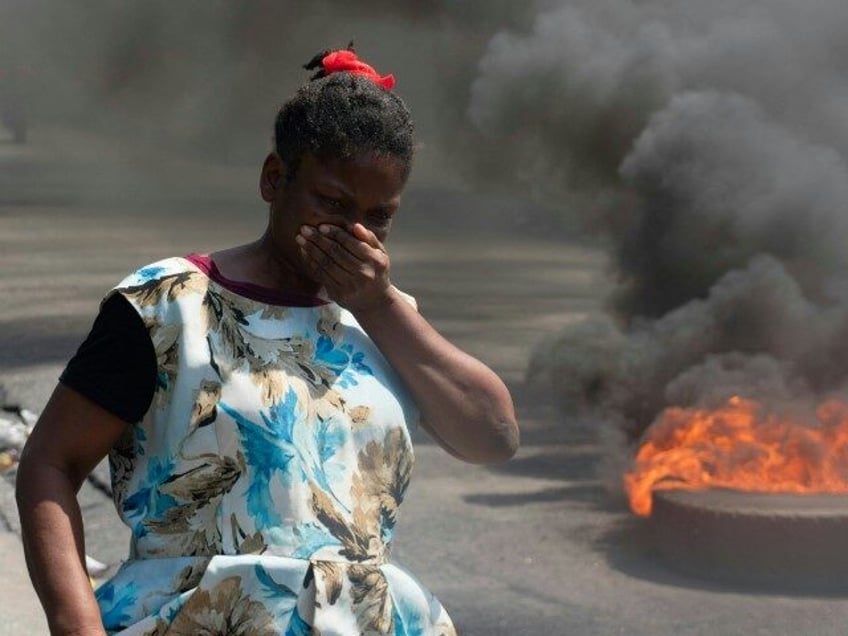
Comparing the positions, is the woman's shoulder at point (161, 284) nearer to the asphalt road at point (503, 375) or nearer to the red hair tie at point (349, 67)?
the red hair tie at point (349, 67)

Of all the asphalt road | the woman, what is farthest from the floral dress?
the asphalt road

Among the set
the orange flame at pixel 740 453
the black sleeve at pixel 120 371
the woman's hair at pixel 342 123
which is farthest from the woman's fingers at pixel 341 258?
the orange flame at pixel 740 453

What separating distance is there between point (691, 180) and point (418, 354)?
624 centimetres

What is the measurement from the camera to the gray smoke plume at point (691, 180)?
7.28 m

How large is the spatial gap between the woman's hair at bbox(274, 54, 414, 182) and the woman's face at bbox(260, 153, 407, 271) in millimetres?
12

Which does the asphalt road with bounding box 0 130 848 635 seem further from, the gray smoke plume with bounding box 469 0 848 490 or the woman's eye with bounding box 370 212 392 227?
the woman's eye with bounding box 370 212 392 227

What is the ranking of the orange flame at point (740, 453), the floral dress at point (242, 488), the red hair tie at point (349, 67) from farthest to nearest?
the orange flame at point (740, 453) < the red hair tie at point (349, 67) < the floral dress at point (242, 488)

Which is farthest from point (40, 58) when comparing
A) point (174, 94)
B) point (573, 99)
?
point (573, 99)

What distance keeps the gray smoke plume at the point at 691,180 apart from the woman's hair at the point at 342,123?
452 cm

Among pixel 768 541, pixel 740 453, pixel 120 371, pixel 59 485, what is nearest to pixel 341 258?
pixel 120 371

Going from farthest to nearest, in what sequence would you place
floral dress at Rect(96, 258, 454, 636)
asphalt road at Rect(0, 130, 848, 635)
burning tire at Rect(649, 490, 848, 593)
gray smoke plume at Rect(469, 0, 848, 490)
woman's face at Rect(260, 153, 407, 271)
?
gray smoke plume at Rect(469, 0, 848, 490) → burning tire at Rect(649, 490, 848, 593) → asphalt road at Rect(0, 130, 848, 635) → woman's face at Rect(260, 153, 407, 271) → floral dress at Rect(96, 258, 454, 636)

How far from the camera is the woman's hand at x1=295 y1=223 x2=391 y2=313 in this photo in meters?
2.10

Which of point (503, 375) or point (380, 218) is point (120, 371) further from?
point (503, 375)

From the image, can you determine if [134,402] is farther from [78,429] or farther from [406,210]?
[406,210]
